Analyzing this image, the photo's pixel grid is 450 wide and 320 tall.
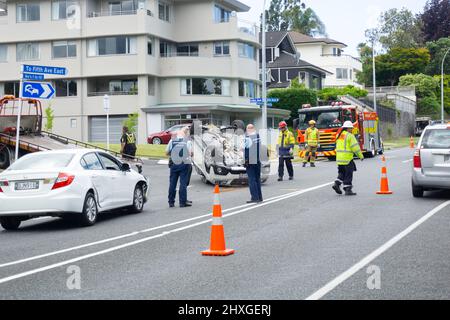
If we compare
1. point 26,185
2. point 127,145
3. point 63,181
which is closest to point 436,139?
point 63,181

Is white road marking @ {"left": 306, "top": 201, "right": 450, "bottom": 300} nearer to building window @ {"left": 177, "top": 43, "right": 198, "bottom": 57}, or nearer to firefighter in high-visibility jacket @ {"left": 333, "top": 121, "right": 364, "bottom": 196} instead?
firefighter in high-visibility jacket @ {"left": 333, "top": 121, "right": 364, "bottom": 196}

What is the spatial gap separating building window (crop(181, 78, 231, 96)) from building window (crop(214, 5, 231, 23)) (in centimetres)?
482

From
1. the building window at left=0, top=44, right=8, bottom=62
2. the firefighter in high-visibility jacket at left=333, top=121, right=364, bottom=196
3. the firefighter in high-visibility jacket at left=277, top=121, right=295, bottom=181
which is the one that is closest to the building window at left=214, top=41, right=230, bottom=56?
the building window at left=0, top=44, right=8, bottom=62

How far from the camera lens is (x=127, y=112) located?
5600cm

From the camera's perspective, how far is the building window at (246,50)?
198 feet

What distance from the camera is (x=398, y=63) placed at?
9475cm

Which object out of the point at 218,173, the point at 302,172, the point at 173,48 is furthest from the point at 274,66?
the point at 218,173

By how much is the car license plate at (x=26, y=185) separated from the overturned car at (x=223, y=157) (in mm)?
8911

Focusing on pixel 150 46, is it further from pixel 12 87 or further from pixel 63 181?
pixel 63 181

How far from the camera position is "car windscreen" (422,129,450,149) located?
56.7ft

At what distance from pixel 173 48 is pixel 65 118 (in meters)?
10.1

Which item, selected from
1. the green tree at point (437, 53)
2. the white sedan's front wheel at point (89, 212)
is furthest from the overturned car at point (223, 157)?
the green tree at point (437, 53)

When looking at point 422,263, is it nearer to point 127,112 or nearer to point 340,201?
point 340,201

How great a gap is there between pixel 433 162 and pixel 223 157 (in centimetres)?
704
